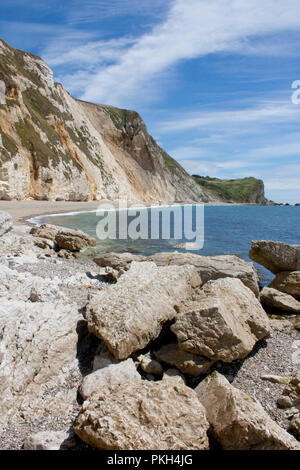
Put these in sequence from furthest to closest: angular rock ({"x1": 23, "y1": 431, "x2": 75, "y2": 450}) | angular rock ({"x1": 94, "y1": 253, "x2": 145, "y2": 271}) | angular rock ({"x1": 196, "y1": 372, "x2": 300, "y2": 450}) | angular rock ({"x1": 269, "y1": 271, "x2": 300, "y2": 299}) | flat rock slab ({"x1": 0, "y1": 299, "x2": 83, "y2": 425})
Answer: angular rock ({"x1": 94, "y1": 253, "x2": 145, "y2": 271}) < angular rock ({"x1": 269, "y1": 271, "x2": 300, "y2": 299}) < flat rock slab ({"x1": 0, "y1": 299, "x2": 83, "y2": 425}) < angular rock ({"x1": 23, "y1": 431, "x2": 75, "y2": 450}) < angular rock ({"x1": 196, "y1": 372, "x2": 300, "y2": 450})

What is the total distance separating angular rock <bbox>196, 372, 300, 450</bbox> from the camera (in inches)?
140

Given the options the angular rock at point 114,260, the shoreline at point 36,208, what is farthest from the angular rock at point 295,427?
the shoreline at point 36,208

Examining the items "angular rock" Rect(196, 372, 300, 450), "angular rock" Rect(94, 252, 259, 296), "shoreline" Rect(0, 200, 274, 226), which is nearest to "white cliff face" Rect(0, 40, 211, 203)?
"shoreline" Rect(0, 200, 274, 226)

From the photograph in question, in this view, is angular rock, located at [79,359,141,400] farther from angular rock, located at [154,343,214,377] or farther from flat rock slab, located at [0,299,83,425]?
angular rock, located at [154,343,214,377]

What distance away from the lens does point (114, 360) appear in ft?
16.3

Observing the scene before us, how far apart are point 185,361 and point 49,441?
226 cm

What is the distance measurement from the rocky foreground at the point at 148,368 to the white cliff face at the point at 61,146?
36.4m

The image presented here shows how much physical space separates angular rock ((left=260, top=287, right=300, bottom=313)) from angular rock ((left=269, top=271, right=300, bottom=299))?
4.09 feet

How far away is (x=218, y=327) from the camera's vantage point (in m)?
4.98

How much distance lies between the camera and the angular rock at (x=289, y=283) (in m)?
10.6

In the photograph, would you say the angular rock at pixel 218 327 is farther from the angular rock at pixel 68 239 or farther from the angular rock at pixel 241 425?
the angular rock at pixel 68 239

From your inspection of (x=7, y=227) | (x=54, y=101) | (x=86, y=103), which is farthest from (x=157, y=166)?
(x=7, y=227)

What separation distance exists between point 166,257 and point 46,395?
6703 mm

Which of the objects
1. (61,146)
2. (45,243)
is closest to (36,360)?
(45,243)
